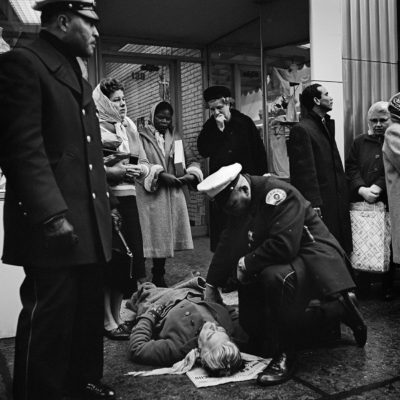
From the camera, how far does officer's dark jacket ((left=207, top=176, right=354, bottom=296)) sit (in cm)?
319

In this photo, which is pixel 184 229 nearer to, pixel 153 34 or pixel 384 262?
pixel 384 262

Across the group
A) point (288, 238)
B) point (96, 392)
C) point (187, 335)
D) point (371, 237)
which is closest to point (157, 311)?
point (187, 335)

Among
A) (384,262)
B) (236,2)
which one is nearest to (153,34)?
(236,2)

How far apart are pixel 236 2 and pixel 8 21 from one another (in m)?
3.55

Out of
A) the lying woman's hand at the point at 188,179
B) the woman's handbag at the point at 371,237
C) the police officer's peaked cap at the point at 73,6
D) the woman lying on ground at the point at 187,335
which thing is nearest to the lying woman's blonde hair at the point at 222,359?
the woman lying on ground at the point at 187,335

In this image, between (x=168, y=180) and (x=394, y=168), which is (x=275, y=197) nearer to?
(x=394, y=168)

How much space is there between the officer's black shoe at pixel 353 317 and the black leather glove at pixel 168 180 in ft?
7.29

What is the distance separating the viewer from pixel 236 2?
6938 millimetres

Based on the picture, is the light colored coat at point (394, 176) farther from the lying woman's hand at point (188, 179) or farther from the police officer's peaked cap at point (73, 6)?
the police officer's peaked cap at point (73, 6)

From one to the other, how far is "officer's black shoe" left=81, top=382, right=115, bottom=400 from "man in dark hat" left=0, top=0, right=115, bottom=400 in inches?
14.2

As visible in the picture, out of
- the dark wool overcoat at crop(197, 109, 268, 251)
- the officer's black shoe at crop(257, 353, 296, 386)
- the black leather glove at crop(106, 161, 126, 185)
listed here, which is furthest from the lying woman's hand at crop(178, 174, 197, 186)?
the officer's black shoe at crop(257, 353, 296, 386)

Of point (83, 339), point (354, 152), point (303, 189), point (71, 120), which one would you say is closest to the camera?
point (71, 120)

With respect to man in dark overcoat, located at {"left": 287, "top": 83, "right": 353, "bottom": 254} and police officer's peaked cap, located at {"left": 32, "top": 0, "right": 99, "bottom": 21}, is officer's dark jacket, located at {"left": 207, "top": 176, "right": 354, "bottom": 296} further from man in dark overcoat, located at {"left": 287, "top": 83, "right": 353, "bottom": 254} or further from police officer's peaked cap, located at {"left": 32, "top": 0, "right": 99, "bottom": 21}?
police officer's peaked cap, located at {"left": 32, "top": 0, "right": 99, "bottom": 21}

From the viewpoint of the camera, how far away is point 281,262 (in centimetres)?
324
